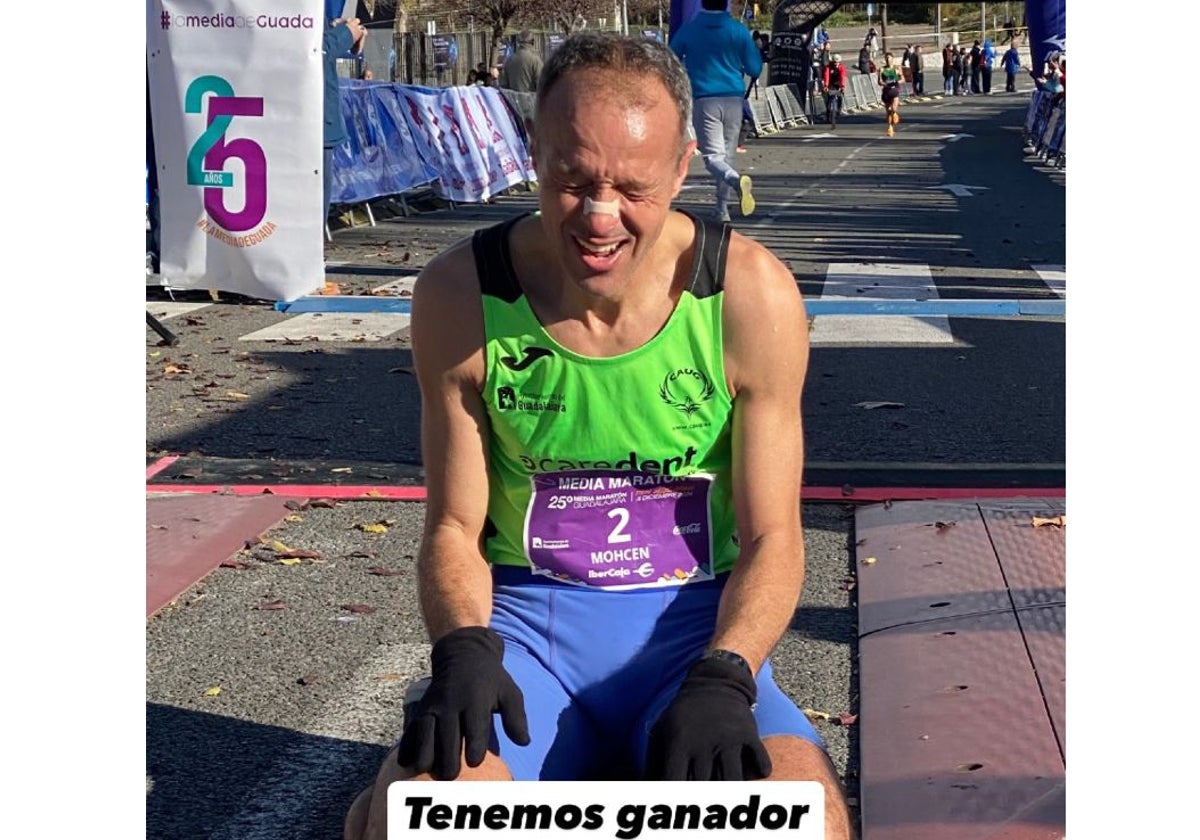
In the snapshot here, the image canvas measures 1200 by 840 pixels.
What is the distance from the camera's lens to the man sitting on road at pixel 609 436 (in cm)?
297

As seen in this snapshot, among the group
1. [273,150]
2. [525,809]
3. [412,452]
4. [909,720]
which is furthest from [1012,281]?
[525,809]

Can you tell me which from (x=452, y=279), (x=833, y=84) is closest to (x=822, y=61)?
(x=833, y=84)

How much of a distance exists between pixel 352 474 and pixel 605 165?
4.72 m

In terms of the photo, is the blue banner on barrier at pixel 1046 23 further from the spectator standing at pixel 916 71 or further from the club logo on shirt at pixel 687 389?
the spectator standing at pixel 916 71

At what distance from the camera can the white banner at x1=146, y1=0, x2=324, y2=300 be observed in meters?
12.5

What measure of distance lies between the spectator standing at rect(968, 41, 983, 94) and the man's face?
7496 cm

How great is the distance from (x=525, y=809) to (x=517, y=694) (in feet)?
1.25

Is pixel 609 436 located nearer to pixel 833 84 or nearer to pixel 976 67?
pixel 833 84

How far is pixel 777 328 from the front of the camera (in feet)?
10.4

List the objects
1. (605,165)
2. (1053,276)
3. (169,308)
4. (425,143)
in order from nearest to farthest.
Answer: (605,165) → (169,308) → (1053,276) → (425,143)

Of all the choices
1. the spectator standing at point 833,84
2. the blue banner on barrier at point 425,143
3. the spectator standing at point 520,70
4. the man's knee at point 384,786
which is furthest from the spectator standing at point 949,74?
the man's knee at point 384,786

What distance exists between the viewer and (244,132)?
12.6 meters

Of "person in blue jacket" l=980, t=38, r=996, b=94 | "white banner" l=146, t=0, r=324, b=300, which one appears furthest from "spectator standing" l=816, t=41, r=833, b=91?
"white banner" l=146, t=0, r=324, b=300
